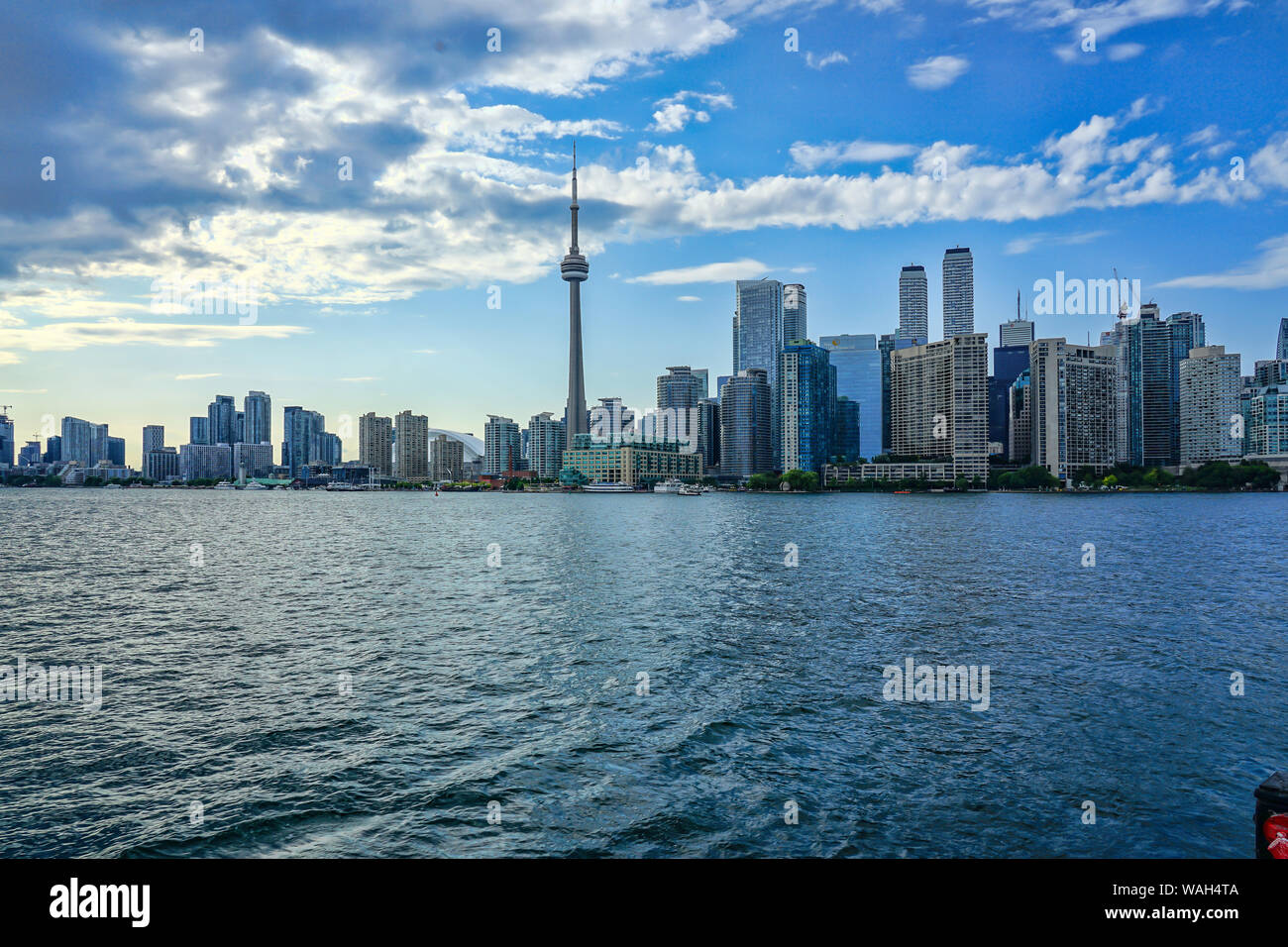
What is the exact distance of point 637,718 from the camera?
24.7 metres

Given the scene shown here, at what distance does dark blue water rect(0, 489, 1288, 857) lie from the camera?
1700cm

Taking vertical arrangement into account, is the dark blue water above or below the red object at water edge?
below

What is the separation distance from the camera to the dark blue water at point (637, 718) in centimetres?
1700

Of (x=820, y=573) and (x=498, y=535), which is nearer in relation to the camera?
(x=820, y=573)

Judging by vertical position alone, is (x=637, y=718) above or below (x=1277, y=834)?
below

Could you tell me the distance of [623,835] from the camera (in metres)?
16.6

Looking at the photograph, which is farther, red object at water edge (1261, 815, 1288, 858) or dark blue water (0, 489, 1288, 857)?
→ dark blue water (0, 489, 1288, 857)

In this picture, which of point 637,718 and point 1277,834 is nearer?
point 1277,834

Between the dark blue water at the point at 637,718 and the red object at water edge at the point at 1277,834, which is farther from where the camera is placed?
the dark blue water at the point at 637,718

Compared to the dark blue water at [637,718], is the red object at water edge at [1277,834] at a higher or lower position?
higher

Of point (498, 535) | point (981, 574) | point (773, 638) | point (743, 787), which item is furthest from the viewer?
point (498, 535)
